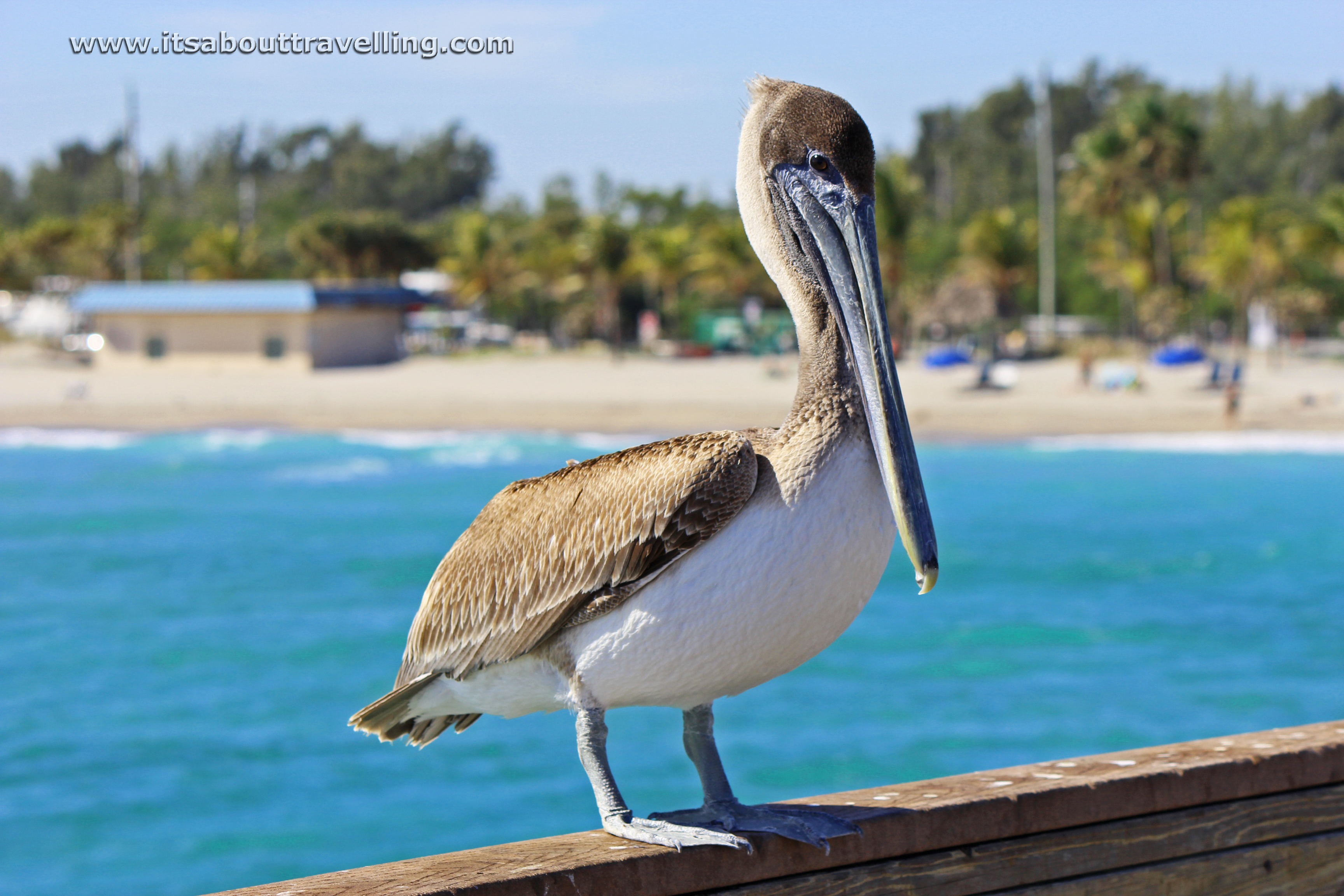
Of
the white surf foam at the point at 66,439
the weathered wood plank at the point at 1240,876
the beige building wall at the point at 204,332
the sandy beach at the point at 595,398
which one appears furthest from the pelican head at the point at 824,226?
the beige building wall at the point at 204,332

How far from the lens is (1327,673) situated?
10266 mm

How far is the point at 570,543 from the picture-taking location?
A: 195cm

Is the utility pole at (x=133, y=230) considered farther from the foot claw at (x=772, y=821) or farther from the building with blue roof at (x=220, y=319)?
the foot claw at (x=772, y=821)

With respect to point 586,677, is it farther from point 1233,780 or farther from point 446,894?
point 1233,780

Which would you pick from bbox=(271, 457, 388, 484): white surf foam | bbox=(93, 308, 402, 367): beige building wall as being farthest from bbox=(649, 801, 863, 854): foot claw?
bbox=(93, 308, 402, 367): beige building wall

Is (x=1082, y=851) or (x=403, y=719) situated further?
(x=403, y=719)

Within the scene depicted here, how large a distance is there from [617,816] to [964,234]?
45185mm

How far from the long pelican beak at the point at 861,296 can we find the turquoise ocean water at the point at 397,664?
612cm

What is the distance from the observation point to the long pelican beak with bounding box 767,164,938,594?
1670 millimetres

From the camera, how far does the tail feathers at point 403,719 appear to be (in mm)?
2119

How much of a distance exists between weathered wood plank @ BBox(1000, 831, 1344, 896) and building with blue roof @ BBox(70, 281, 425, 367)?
36659 mm

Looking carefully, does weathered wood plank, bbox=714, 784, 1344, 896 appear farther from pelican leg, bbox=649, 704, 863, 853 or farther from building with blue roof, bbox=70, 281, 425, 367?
building with blue roof, bbox=70, 281, 425, 367

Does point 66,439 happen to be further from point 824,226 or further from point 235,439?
point 824,226

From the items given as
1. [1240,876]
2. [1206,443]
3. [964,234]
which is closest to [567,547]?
[1240,876]
